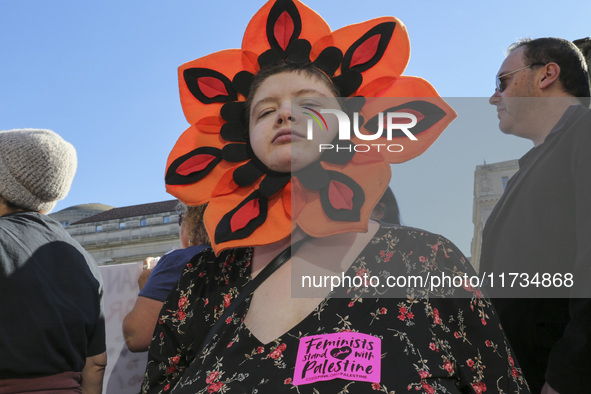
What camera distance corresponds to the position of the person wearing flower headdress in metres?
Answer: 1.26

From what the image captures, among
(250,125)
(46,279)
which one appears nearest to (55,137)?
(46,279)

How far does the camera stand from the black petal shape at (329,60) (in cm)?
176

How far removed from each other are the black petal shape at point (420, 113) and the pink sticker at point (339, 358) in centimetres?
70

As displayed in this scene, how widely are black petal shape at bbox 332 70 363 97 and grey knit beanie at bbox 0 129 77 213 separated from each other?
4.08 ft

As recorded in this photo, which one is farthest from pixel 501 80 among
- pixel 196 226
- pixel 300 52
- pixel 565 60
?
pixel 196 226

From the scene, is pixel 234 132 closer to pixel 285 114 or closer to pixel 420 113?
pixel 285 114

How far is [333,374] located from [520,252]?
0.80 meters

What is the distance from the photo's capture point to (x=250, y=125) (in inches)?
68.8

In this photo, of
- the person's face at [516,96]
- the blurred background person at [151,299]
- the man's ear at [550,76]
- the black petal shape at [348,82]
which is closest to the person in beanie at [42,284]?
the blurred background person at [151,299]

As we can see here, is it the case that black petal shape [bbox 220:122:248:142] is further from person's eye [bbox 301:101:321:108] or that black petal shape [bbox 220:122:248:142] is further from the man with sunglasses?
the man with sunglasses

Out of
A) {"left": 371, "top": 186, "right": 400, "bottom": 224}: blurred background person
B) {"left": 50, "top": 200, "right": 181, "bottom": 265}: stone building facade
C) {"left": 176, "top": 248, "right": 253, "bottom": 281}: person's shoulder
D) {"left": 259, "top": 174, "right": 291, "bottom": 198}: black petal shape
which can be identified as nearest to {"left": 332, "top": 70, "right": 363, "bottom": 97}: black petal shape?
{"left": 259, "top": 174, "right": 291, "bottom": 198}: black petal shape

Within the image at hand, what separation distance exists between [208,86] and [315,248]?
73 cm

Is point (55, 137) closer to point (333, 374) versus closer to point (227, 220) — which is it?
point (227, 220)

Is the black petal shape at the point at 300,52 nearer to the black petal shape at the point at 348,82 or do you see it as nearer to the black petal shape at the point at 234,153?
the black petal shape at the point at 348,82
